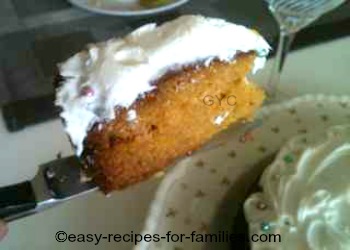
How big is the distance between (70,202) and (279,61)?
1.13ft

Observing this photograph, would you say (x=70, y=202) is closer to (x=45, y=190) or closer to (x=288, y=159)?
(x=45, y=190)

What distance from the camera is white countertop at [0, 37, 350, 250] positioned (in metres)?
0.67

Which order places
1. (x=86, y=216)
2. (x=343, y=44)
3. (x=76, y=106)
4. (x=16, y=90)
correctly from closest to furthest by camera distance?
(x=76, y=106)
(x=86, y=216)
(x=16, y=90)
(x=343, y=44)

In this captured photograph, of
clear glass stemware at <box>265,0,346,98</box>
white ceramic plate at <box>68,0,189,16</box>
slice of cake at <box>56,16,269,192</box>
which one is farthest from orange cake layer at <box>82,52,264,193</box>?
white ceramic plate at <box>68,0,189,16</box>

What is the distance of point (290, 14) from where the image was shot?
0.76 m

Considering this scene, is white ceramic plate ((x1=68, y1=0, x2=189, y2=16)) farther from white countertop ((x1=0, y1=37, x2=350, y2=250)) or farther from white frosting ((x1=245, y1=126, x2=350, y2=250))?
white frosting ((x1=245, y1=126, x2=350, y2=250))

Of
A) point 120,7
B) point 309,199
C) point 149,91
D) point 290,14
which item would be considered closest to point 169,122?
point 149,91

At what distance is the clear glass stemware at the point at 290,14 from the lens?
73cm

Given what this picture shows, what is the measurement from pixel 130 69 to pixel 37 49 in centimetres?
40

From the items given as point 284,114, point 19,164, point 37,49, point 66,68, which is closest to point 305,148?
point 284,114

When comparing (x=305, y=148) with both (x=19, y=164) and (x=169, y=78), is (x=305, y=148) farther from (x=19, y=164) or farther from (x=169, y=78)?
(x=19, y=164)

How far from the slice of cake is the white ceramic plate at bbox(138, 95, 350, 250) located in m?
0.04

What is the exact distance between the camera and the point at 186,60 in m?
0.58

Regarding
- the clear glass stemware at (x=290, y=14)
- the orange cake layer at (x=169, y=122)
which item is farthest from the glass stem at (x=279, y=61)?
the orange cake layer at (x=169, y=122)
